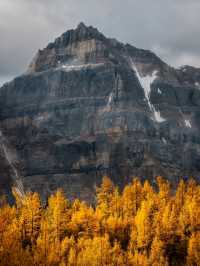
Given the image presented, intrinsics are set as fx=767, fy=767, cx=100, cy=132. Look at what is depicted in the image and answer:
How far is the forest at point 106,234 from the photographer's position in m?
153

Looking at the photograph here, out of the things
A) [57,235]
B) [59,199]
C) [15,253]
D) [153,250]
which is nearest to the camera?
[15,253]

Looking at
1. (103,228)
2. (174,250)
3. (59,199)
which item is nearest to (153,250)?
(174,250)

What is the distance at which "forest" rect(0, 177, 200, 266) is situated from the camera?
6024 inches

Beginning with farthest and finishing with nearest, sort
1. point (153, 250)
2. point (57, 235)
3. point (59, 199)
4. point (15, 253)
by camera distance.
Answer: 1. point (59, 199)
2. point (57, 235)
3. point (153, 250)
4. point (15, 253)

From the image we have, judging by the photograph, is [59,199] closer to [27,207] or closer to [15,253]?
[27,207]

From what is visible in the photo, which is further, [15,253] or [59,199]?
[59,199]

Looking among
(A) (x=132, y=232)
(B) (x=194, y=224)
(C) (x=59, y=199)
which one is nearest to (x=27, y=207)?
(C) (x=59, y=199)

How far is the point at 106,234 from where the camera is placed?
164 meters

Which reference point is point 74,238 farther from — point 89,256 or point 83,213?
point 89,256

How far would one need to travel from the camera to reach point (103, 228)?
567ft

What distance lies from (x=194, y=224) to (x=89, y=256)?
94.4 ft

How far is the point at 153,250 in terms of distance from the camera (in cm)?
15588

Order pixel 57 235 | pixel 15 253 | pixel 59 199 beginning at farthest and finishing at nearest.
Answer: pixel 59 199 → pixel 57 235 → pixel 15 253

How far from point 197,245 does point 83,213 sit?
29407 mm
